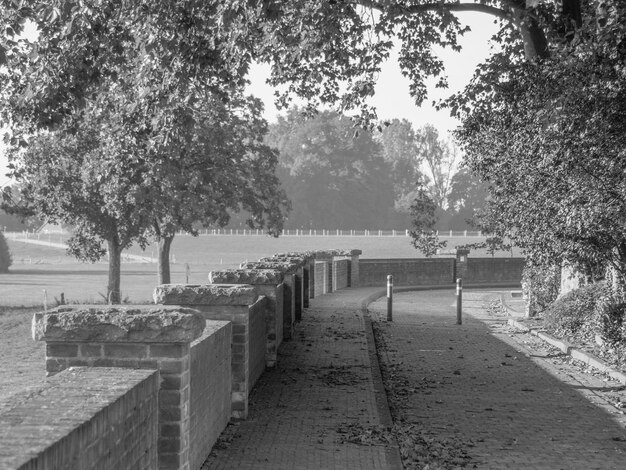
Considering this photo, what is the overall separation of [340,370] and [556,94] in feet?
15.5

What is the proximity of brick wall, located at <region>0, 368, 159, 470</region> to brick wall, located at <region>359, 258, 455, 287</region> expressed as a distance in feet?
105

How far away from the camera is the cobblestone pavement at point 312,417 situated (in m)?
7.61

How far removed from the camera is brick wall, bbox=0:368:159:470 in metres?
3.08

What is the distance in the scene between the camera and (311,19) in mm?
15477

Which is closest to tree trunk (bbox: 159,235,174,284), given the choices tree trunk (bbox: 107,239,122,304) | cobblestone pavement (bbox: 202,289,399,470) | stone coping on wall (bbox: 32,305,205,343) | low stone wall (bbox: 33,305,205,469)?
tree trunk (bbox: 107,239,122,304)

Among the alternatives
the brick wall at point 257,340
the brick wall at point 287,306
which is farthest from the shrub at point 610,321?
the brick wall at point 257,340

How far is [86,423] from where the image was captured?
11.6 feet

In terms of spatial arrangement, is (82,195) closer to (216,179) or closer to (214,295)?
(216,179)

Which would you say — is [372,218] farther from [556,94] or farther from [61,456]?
[61,456]

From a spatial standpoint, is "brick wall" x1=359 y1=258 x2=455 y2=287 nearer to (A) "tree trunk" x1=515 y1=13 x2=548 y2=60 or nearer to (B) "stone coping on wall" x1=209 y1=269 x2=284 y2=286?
(A) "tree trunk" x1=515 y1=13 x2=548 y2=60

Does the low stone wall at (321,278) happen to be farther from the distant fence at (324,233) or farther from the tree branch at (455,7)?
the distant fence at (324,233)

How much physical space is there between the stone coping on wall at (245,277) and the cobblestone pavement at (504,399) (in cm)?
218

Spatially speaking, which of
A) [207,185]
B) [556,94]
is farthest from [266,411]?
[207,185]

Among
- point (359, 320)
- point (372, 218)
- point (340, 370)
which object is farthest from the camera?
point (372, 218)
